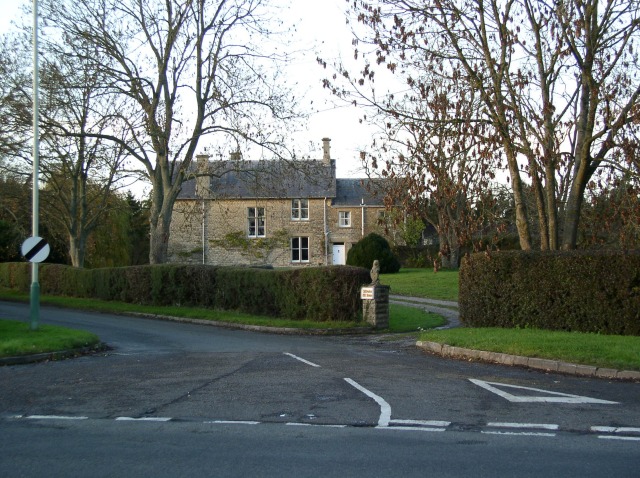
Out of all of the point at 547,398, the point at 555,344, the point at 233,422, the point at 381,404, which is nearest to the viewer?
the point at 233,422

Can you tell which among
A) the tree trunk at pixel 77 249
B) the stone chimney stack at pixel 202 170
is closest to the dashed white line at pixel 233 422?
the stone chimney stack at pixel 202 170

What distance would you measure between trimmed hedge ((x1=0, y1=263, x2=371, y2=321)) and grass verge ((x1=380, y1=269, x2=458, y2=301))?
1062 cm

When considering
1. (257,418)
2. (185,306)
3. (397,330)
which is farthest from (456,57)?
(185,306)

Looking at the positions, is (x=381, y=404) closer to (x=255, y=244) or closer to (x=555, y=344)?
(x=555, y=344)

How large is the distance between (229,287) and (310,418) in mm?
17636

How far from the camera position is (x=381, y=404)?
29.5 ft

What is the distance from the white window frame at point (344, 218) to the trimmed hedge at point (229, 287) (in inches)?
1002

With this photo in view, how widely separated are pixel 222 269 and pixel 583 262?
45.5 feet

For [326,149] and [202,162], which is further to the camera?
[326,149]

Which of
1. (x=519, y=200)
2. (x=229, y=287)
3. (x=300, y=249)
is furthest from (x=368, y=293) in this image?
(x=300, y=249)

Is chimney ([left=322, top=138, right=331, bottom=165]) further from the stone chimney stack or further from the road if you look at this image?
the road

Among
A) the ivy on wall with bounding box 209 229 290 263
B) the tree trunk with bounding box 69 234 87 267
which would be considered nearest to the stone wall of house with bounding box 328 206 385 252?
the ivy on wall with bounding box 209 229 290 263

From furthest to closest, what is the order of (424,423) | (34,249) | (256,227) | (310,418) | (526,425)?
(256,227)
(34,249)
(310,418)
(424,423)
(526,425)

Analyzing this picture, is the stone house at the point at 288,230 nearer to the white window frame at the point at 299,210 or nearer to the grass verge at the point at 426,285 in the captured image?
the white window frame at the point at 299,210
